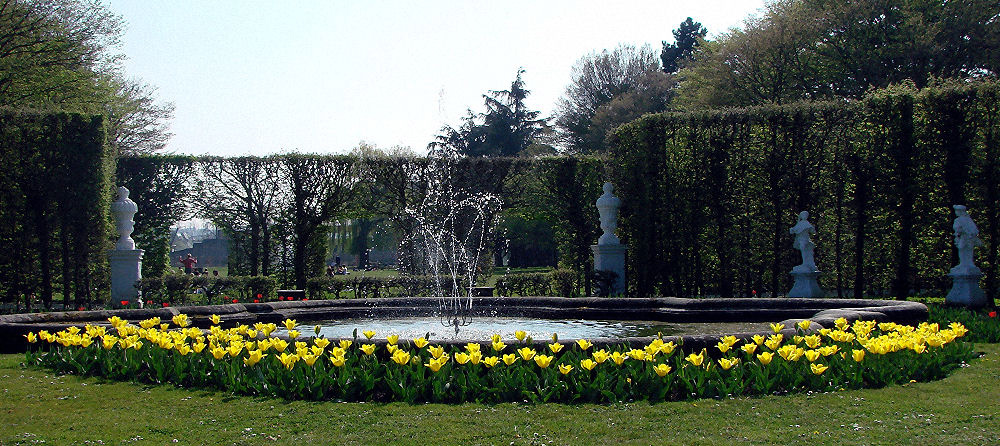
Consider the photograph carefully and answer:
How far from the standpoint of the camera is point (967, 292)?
13.1 metres

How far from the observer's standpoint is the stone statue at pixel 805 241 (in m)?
15.1

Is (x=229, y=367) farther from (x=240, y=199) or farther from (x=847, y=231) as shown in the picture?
(x=240, y=199)

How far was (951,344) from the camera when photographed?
739 centimetres

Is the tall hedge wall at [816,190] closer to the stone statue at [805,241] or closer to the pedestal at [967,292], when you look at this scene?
the stone statue at [805,241]

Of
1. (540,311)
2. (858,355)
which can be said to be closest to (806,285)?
(540,311)

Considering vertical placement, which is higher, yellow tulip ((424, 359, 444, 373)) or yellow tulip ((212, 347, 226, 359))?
yellow tulip ((212, 347, 226, 359))

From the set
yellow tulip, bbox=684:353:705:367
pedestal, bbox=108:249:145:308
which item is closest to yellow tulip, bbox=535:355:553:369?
yellow tulip, bbox=684:353:705:367

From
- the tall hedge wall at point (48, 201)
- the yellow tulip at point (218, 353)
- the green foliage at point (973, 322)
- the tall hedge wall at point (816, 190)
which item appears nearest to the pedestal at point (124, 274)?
the tall hedge wall at point (48, 201)

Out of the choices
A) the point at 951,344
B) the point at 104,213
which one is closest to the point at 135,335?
the point at 951,344

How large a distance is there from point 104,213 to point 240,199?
4.60 meters

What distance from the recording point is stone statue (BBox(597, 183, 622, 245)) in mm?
17156

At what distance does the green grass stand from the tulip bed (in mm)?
172

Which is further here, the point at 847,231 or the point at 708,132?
the point at 708,132

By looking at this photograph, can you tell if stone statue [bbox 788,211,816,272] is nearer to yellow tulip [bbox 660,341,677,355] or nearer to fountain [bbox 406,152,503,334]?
fountain [bbox 406,152,503,334]
